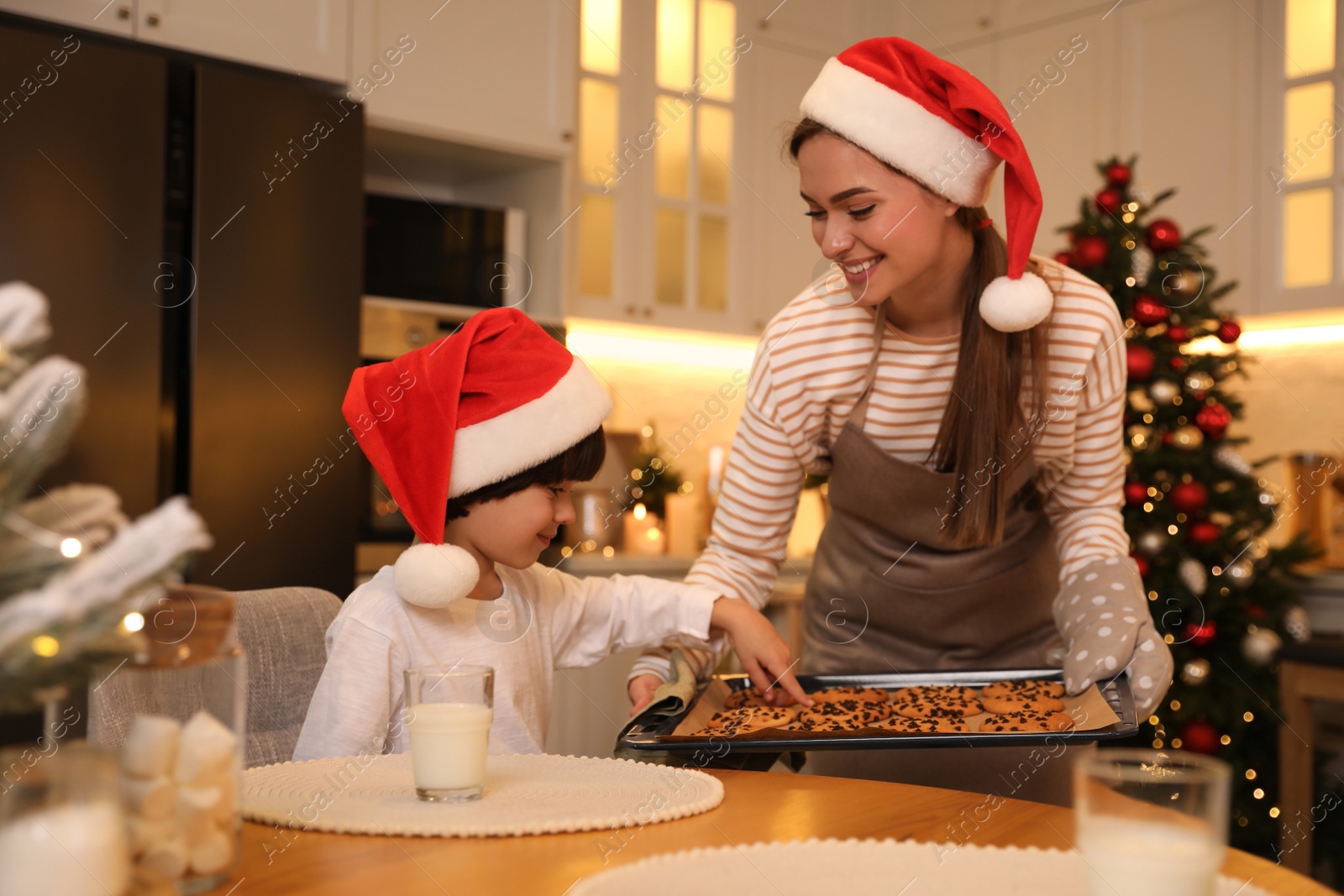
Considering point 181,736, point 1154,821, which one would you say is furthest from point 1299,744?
point 181,736

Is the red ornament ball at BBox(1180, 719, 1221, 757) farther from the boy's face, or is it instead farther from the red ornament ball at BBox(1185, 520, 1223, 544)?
the boy's face

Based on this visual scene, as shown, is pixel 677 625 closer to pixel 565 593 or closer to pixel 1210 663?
pixel 565 593

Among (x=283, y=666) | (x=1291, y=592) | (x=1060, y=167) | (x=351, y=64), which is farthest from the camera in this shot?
(x=1060, y=167)

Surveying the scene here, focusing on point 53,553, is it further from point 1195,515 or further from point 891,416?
point 1195,515

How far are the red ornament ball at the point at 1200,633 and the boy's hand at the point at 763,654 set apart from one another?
2156mm

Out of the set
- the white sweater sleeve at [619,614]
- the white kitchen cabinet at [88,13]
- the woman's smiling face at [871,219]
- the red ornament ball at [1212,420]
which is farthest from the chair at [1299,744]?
the white kitchen cabinet at [88,13]

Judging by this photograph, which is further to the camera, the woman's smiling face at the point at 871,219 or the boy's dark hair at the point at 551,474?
the woman's smiling face at the point at 871,219

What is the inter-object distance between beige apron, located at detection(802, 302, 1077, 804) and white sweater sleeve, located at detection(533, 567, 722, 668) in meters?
0.27

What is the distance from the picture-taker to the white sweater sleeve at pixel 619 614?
4.57ft

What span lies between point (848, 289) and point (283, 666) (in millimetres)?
851

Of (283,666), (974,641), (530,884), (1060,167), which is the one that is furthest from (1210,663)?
(530,884)

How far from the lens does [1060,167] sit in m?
3.87

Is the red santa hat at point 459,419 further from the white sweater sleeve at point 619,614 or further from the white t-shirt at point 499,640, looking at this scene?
the white sweater sleeve at point 619,614

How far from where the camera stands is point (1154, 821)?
0.56 metres
